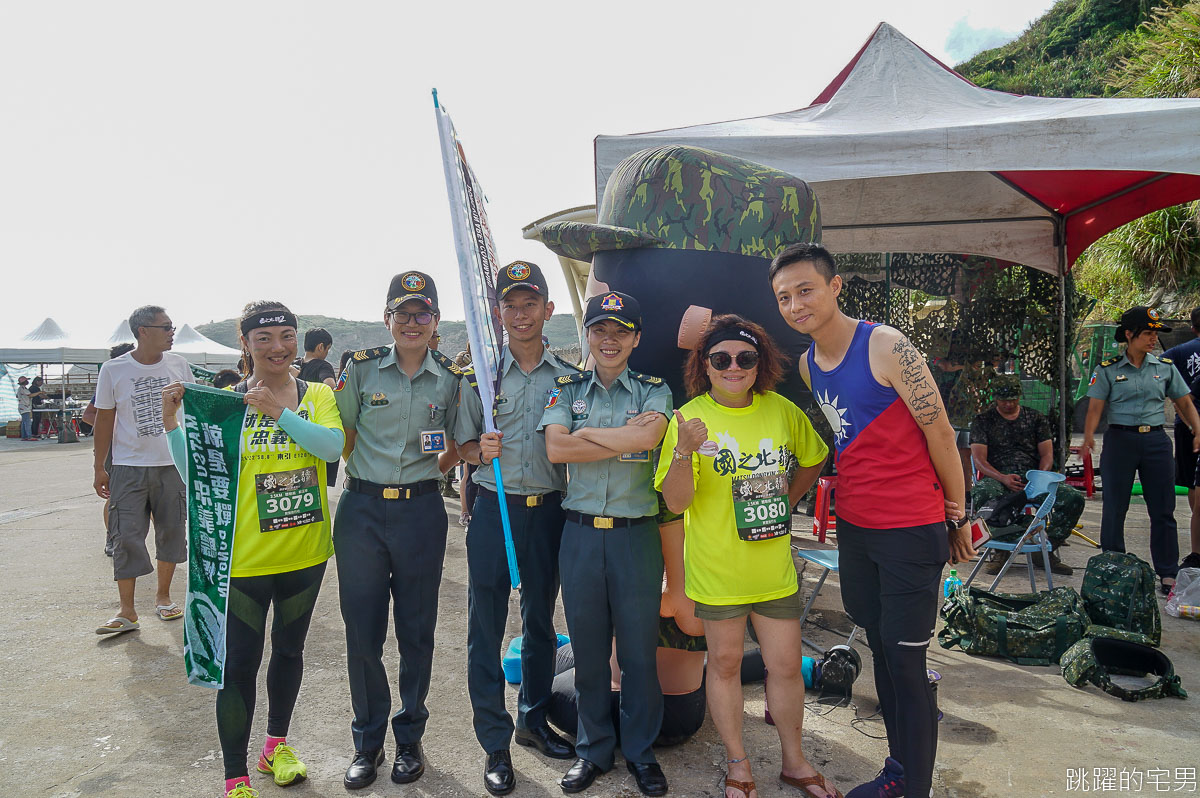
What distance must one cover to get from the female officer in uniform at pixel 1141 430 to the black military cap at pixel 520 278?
4.21 m

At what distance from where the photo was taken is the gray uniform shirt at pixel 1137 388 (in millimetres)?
4781

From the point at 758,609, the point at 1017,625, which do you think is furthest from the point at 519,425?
the point at 1017,625

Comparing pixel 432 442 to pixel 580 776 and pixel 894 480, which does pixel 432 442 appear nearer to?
pixel 580 776

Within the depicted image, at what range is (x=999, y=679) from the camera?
3643 mm

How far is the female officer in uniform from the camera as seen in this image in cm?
478

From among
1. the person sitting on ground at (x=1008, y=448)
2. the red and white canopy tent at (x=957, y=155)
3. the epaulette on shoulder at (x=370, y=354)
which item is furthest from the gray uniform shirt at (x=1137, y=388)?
the epaulette on shoulder at (x=370, y=354)

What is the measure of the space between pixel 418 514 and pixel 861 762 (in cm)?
199

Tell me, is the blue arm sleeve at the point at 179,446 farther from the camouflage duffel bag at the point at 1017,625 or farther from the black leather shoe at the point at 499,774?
the camouflage duffel bag at the point at 1017,625

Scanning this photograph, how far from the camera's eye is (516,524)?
2770 mm

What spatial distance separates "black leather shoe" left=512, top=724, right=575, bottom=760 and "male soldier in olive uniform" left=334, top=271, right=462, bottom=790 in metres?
0.43

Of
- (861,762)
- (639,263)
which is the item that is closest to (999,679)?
(861,762)

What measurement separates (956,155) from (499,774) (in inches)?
155

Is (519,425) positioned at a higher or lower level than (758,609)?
higher

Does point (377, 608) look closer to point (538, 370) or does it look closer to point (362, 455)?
point (362, 455)
